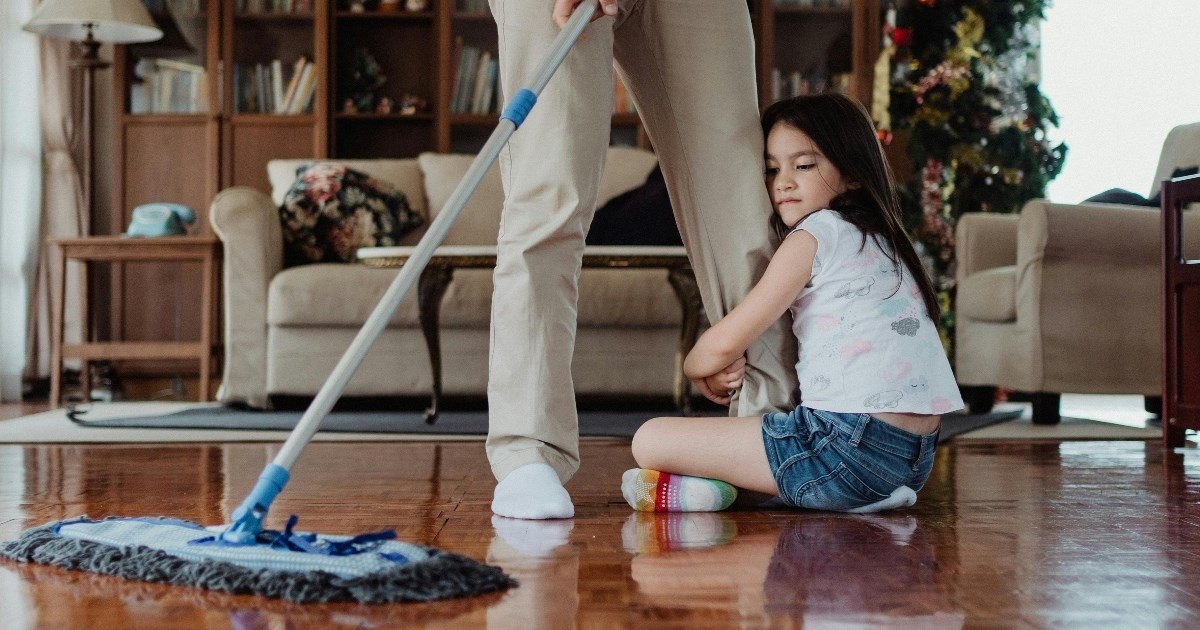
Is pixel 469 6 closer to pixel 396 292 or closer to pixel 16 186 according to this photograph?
pixel 16 186

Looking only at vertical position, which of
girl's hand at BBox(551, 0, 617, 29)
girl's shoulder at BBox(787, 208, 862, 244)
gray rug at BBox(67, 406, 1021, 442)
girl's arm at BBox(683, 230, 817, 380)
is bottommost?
gray rug at BBox(67, 406, 1021, 442)

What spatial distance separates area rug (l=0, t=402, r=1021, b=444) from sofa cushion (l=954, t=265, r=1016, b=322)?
0.94 ft

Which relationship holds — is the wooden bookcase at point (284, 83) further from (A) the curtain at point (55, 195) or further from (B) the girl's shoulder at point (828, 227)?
(B) the girl's shoulder at point (828, 227)

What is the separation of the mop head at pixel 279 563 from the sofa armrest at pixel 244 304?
2421 mm

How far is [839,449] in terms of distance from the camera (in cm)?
146

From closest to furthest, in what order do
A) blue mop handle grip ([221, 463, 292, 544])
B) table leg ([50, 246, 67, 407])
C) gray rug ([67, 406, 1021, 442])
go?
1. blue mop handle grip ([221, 463, 292, 544])
2. gray rug ([67, 406, 1021, 442])
3. table leg ([50, 246, 67, 407])

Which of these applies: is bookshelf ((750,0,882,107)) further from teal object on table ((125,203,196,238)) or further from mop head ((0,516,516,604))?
mop head ((0,516,516,604))

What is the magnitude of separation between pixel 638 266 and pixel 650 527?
67.8 inches

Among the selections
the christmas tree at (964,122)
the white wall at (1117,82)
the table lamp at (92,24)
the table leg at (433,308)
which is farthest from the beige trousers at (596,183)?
the white wall at (1117,82)

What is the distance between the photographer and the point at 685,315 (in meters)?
3.22

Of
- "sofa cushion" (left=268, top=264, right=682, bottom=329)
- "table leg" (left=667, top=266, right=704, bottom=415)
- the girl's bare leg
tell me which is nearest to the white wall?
"sofa cushion" (left=268, top=264, right=682, bottom=329)

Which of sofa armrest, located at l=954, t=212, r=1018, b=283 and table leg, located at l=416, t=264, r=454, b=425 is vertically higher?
sofa armrest, located at l=954, t=212, r=1018, b=283

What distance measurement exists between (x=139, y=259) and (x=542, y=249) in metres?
2.88

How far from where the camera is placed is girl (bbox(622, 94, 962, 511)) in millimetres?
1471
